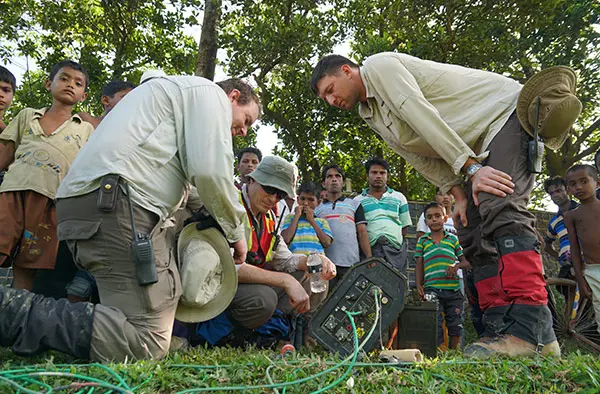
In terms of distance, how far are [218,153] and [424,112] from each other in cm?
119

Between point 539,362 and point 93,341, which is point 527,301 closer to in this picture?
point 539,362

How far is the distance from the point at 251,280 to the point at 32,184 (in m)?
1.63

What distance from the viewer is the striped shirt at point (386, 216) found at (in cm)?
580

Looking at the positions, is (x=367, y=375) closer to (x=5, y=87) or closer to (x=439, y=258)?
(x=5, y=87)

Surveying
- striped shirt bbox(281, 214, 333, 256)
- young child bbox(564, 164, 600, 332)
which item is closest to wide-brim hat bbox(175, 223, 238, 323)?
striped shirt bbox(281, 214, 333, 256)

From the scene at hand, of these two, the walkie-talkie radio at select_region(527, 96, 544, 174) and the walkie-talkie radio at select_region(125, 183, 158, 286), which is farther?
the walkie-talkie radio at select_region(527, 96, 544, 174)

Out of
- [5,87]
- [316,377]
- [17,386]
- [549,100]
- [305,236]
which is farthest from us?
[305,236]

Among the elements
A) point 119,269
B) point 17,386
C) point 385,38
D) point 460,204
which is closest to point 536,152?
point 460,204

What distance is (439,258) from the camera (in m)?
5.67

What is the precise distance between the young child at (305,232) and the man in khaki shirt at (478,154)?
2.12 metres

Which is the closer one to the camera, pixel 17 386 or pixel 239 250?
pixel 17 386

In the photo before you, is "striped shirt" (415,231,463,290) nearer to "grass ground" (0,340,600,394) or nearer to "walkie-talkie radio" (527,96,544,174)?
"walkie-talkie radio" (527,96,544,174)

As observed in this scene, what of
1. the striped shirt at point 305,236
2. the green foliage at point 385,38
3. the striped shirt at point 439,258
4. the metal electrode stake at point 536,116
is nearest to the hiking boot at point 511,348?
the metal electrode stake at point 536,116

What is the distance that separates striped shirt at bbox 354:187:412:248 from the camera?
5805 millimetres
